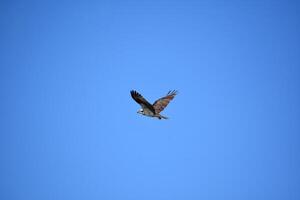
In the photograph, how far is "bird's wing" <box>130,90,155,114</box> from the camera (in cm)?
→ 2575

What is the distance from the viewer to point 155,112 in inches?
1112

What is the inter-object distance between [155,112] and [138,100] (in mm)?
2068

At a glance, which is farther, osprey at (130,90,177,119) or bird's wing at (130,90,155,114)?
osprey at (130,90,177,119)

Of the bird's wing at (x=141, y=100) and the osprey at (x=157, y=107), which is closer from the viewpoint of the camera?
the bird's wing at (x=141, y=100)

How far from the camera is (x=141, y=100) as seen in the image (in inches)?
1040

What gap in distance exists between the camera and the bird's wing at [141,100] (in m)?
25.7

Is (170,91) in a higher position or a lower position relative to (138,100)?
higher

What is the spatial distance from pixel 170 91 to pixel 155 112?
5.94 feet

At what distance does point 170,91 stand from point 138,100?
3.24 metres

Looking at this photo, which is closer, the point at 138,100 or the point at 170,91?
the point at 138,100

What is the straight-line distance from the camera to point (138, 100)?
2656 centimetres
